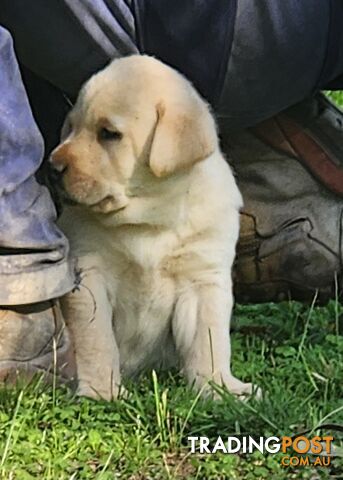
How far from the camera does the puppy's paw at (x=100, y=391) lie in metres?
2.69

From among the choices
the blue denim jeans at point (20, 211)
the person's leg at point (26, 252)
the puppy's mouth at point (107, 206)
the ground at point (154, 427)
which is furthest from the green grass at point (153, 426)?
the puppy's mouth at point (107, 206)

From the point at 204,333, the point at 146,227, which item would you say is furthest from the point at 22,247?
the point at 204,333

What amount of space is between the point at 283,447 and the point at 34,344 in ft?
2.07

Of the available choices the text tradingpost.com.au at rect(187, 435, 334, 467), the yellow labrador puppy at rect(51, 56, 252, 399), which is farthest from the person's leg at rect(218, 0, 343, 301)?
the text tradingpost.com.au at rect(187, 435, 334, 467)

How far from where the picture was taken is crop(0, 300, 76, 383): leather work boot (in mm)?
2613

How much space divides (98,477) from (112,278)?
0.86m

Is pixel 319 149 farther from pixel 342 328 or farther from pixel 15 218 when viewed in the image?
pixel 15 218

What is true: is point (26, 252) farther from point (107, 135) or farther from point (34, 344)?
point (107, 135)

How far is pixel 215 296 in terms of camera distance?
9.84 feet

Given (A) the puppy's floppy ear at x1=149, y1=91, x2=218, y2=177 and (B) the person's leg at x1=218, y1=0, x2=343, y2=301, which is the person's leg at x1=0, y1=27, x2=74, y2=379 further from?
(B) the person's leg at x1=218, y1=0, x2=343, y2=301

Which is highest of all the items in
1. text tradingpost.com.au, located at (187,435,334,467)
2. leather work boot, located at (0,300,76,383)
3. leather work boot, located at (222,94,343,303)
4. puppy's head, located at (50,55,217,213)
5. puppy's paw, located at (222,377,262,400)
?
puppy's head, located at (50,55,217,213)

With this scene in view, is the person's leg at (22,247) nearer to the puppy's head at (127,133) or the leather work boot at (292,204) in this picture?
the puppy's head at (127,133)

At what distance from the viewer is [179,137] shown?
280cm

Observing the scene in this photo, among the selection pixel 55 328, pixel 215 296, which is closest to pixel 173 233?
pixel 215 296
